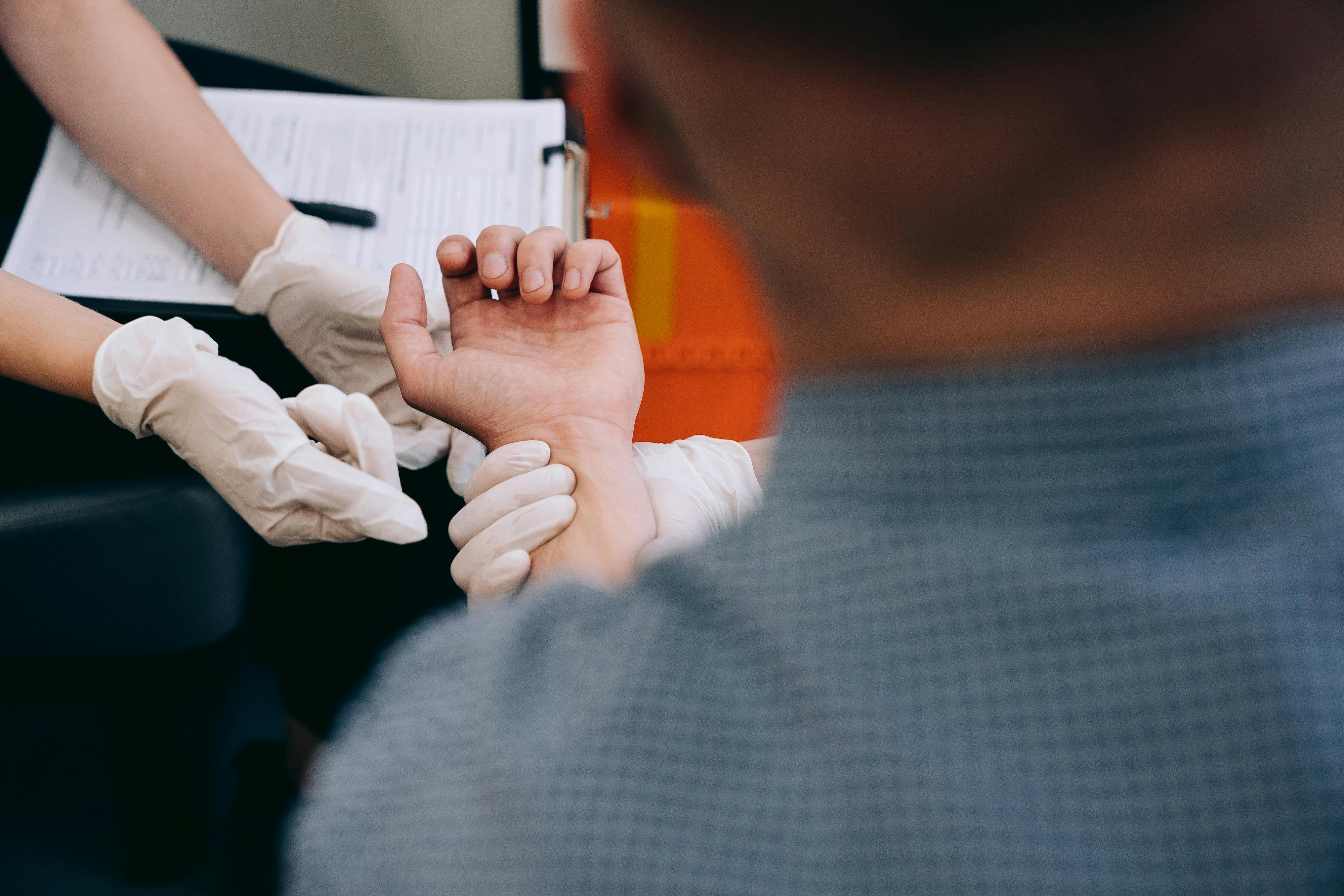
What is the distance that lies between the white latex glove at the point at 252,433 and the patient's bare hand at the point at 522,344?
0.08 m

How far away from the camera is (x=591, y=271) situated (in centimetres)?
79

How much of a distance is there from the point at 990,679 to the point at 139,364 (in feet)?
2.48

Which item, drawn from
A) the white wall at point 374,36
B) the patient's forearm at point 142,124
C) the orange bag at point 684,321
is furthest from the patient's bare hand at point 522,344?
the white wall at point 374,36

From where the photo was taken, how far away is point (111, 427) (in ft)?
2.57

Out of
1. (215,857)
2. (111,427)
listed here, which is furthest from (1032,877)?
(215,857)

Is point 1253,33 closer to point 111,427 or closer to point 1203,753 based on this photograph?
point 1203,753

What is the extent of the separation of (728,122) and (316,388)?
24.1 inches

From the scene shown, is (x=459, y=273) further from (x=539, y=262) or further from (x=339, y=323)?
(x=339, y=323)

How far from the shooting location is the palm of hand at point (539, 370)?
0.77 meters

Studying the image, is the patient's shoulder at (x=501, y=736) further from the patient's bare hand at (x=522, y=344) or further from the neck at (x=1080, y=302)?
the patient's bare hand at (x=522, y=344)

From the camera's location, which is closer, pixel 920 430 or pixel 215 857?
pixel 920 430

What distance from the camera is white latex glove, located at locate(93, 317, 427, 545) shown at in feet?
2.29

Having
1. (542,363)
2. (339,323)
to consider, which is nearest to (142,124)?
(339,323)

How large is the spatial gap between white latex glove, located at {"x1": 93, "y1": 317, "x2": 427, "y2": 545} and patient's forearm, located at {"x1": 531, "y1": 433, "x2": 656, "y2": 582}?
14 cm
